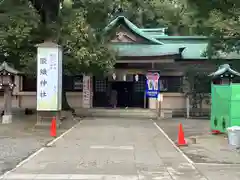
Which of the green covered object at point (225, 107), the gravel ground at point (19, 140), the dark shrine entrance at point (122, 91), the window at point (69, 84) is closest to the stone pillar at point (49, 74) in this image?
the gravel ground at point (19, 140)

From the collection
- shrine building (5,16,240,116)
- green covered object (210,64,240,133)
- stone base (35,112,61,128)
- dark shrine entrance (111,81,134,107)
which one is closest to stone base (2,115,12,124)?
stone base (35,112,61,128)

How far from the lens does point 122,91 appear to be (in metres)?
37.6

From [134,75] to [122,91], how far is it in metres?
2.17

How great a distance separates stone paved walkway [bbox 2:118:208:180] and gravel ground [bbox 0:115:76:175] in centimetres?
47

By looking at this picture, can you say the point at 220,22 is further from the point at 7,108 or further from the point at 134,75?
the point at 134,75

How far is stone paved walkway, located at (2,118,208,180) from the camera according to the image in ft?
34.8

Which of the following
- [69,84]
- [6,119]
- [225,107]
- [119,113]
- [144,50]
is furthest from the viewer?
[69,84]

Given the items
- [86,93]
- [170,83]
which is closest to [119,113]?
[86,93]

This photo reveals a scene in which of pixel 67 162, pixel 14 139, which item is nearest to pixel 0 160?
pixel 67 162

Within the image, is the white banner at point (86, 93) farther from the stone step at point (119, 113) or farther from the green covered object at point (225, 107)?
the green covered object at point (225, 107)

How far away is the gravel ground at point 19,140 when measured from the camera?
12883 mm

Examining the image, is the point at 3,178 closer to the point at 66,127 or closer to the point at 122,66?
the point at 66,127

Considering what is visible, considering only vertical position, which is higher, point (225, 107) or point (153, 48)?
point (153, 48)

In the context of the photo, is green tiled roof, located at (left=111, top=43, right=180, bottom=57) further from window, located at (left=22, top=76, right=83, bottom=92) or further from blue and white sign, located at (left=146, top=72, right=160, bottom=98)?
window, located at (left=22, top=76, right=83, bottom=92)
